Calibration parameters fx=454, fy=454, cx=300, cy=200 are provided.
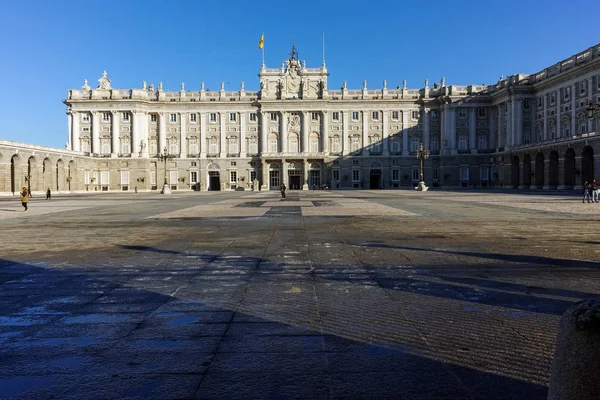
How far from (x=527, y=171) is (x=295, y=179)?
36.5 metres

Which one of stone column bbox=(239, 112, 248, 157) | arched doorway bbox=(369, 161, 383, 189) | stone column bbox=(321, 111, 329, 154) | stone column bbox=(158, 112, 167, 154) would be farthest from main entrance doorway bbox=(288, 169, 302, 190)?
stone column bbox=(158, 112, 167, 154)

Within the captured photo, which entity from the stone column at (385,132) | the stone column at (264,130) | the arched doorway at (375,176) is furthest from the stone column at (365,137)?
the stone column at (264,130)

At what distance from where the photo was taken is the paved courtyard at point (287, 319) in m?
3.40

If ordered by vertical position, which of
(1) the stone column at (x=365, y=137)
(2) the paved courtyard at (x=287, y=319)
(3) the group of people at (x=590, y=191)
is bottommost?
(2) the paved courtyard at (x=287, y=319)

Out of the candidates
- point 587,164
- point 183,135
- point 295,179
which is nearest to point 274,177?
point 295,179

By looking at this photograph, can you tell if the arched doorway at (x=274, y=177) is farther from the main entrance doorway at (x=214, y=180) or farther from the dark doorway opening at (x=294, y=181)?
the main entrance doorway at (x=214, y=180)

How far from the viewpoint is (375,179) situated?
8006 centimetres

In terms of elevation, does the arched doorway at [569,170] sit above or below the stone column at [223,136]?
below

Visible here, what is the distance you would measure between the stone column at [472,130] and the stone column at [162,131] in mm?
52634

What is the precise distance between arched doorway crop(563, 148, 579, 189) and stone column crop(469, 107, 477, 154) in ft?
72.8

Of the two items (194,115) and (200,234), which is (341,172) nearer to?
(194,115)

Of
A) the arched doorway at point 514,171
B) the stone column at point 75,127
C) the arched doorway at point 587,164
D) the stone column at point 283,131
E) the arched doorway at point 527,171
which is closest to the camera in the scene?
the arched doorway at point 587,164

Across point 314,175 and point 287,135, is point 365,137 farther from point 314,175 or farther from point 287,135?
point 287,135

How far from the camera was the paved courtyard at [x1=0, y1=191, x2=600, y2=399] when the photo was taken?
340cm
